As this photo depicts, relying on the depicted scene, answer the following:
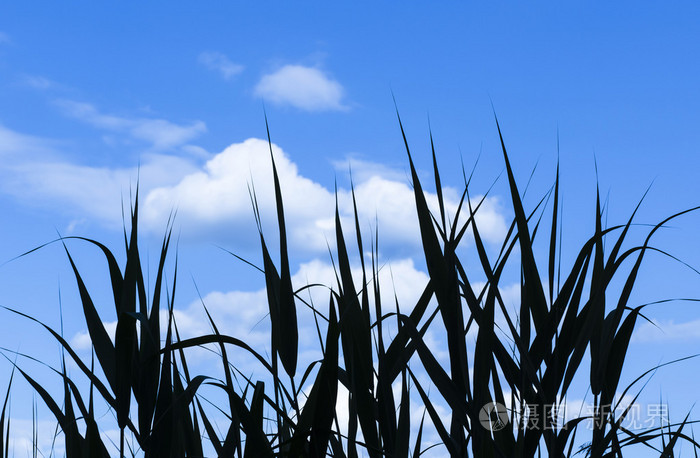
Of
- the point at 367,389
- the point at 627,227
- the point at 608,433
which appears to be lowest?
the point at 608,433

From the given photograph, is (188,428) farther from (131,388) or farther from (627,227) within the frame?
(627,227)

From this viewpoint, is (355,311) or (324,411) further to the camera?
(355,311)

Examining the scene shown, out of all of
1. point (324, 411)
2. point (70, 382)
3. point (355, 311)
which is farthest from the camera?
point (70, 382)

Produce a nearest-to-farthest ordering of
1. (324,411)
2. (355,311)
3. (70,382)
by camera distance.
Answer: (324,411), (355,311), (70,382)

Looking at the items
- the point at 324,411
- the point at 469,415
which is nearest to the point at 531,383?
the point at 469,415

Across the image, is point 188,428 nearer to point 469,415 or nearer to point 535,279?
point 469,415

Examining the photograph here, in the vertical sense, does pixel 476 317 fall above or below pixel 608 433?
above

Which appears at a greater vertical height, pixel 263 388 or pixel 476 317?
pixel 476 317

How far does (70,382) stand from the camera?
1919mm

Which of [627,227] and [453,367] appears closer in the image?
[453,367]

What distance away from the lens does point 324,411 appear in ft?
5.40

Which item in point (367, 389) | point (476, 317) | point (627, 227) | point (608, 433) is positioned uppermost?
point (627, 227)

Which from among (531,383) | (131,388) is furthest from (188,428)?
(531,383)

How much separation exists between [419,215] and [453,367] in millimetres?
368
